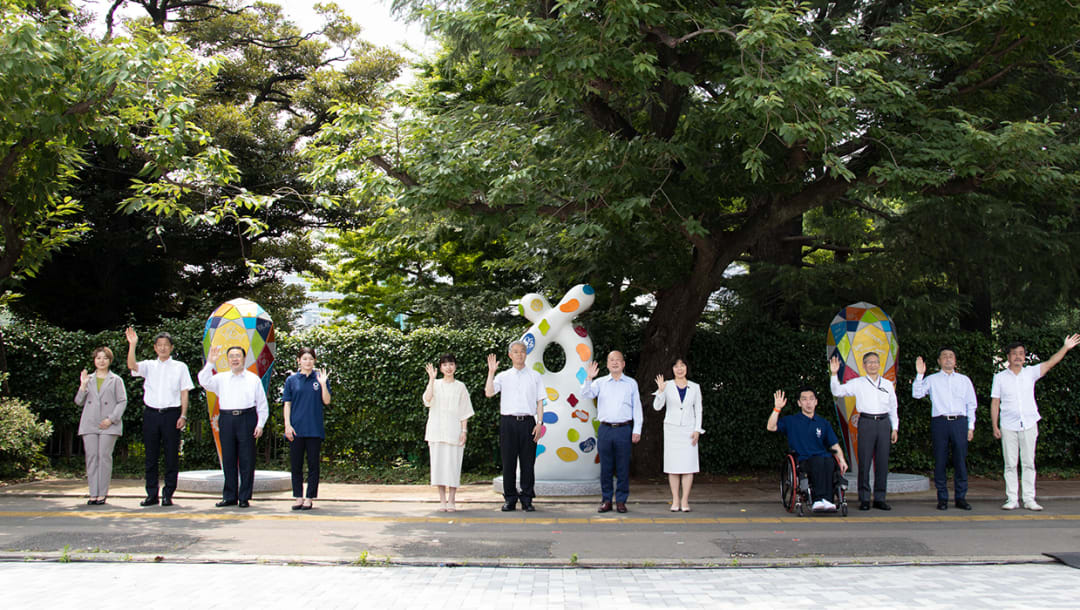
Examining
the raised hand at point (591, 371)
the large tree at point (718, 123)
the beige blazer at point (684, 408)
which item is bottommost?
the beige blazer at point (684, 408)

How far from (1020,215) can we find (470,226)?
728 centimetres

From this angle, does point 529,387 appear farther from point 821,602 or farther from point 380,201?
point 821,602

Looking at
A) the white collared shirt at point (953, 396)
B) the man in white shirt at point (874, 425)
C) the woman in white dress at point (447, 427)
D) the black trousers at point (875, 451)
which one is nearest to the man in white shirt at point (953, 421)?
the white collared shirt at point (953, 396)

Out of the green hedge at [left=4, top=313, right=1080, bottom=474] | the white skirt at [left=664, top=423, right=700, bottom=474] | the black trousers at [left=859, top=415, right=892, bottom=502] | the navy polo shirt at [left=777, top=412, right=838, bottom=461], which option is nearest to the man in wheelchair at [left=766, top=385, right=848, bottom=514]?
the navy polo shirt at [left=777, top=412, right=838, bottom=461]

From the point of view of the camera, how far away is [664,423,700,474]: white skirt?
903 centimetres

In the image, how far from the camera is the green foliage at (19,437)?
10828mm

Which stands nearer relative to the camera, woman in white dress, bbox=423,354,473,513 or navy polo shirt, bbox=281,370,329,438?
woman in white dress, bbox=423,354,473,513

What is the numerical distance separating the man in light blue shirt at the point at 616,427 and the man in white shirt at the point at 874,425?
253cm

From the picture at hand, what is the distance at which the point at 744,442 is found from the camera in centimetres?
1196

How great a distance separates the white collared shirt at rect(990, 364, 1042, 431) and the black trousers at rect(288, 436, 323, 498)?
7699mm

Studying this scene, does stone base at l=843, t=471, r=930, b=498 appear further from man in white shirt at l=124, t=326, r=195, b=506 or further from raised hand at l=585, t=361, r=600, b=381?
man in white shirt at l=124, t=326, r=195, b=506

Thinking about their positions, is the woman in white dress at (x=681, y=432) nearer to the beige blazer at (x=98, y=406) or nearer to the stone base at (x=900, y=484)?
the stone base at (x=900, y=484)

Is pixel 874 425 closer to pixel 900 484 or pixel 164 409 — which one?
pixel 900 484

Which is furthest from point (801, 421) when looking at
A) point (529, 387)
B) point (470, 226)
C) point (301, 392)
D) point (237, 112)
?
point (237, 112)
